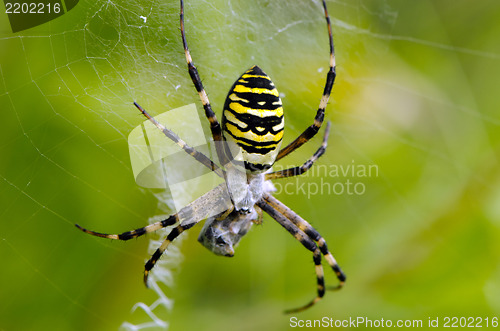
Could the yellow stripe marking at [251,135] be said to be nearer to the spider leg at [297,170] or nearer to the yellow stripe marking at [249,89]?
the yellow stripe marking at [249,89]

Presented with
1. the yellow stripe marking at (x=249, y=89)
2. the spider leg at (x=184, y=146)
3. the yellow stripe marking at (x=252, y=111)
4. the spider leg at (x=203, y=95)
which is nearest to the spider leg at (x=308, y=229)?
the spider leg at (x=184, y=146)

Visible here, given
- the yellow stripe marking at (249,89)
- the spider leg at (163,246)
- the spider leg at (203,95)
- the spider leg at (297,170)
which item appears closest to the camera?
the yellow stripe marking at (249,89)

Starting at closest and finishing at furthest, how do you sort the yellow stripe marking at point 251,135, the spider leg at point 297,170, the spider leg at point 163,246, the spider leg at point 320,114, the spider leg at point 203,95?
the yellow stripe marking at point 251,135, the spider leg at point 203,95, the spider leg at point 163,246, the spider leg at point 320,114, the spider leg at point 297,170

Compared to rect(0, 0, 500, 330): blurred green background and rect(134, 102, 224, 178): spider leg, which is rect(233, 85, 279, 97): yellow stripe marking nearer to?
rect(134, 102, 224, 178): spider leg

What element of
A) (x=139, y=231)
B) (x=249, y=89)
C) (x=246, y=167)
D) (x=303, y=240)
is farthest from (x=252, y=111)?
(x=303, y=240)

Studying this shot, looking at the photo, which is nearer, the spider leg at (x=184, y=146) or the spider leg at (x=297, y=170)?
the spider leg at (x=184, y=146)

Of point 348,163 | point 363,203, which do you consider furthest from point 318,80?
point 363,203
